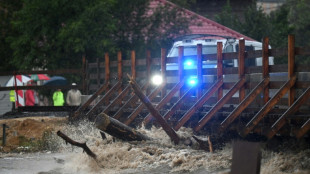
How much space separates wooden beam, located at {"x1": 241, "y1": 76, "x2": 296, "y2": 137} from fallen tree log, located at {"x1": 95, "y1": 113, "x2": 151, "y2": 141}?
252cm

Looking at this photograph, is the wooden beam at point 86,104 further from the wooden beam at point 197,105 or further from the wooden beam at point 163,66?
the wooden beam at point 197,105

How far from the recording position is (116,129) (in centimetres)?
1302

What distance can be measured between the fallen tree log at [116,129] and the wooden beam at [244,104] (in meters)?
1.91

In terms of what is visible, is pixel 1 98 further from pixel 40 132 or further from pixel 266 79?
pixel 266 79

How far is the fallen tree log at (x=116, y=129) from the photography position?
12.6 meters

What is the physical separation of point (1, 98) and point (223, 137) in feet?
73.2

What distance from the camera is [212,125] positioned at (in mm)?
13328

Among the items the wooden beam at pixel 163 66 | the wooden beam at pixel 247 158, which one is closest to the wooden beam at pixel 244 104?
the wooden beam at pixel 163 66

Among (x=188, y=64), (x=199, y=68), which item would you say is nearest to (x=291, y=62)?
(x=199, y=68)

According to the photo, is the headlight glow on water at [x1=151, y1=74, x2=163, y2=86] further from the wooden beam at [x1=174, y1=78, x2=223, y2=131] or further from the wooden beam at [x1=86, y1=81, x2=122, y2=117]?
the wooden beam at [x1=174, y1=78, x2=223, y2=131]

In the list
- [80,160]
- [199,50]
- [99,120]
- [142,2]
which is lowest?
Result: [80,160]

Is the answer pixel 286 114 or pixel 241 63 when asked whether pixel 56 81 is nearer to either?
pixel 241 63

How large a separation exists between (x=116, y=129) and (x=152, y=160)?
1241 millimetres

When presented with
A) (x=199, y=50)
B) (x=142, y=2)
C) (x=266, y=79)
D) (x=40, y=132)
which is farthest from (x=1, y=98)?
(x=266, y=79)
